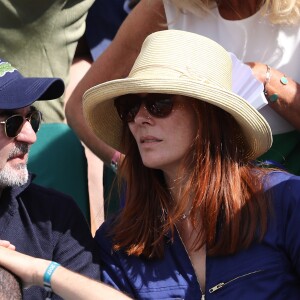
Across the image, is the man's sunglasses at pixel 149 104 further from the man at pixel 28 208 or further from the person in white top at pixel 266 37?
the person in white top at pixel 266 37

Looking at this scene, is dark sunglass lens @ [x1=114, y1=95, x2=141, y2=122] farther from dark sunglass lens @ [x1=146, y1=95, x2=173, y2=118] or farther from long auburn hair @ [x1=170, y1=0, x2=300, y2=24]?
long auburn hair @ [x1=170, y1=0, x2=300, y2=24]

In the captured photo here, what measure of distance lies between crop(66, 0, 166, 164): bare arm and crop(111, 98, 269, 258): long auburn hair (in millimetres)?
600

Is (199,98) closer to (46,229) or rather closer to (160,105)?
(160,105)

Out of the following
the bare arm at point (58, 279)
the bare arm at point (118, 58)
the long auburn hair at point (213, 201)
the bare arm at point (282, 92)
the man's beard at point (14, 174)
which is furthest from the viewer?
the bare arm at point (118, 58)

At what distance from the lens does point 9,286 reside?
226 centimetres

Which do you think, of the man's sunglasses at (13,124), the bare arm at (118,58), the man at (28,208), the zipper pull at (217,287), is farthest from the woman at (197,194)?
the bare arm at (118,58)

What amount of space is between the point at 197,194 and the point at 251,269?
28 centimetres

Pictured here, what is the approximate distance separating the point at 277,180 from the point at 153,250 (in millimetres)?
438

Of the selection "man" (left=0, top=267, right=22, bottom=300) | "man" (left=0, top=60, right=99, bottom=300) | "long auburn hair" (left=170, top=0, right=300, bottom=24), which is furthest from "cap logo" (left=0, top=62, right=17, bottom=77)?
"man" (left=0, top=267, right=22, bottom=300)

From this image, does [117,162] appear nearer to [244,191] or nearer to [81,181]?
[81,181]

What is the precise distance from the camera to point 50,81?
9.39 feet

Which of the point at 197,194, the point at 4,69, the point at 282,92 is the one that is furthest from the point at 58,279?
the point at 282,92

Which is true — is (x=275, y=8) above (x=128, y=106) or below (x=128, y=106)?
above

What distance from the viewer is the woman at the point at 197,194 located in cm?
255
